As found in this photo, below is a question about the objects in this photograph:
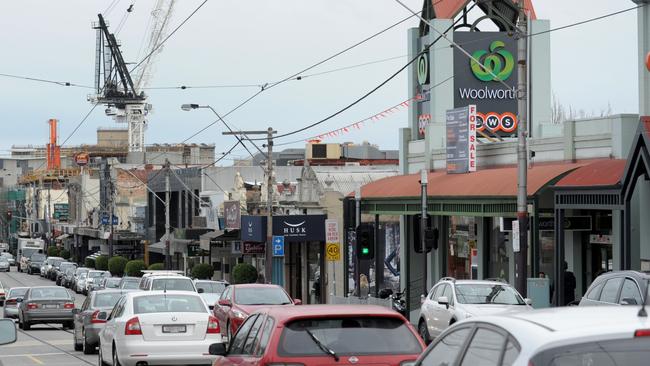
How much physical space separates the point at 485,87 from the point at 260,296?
1968 cm

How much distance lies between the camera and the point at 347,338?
11102mm

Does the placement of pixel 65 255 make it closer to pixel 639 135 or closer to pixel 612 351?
pixel 639 135

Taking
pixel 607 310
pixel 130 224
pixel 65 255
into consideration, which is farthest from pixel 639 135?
pixel 65 255

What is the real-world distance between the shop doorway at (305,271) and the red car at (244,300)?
26.2 m

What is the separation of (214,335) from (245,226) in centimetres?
3519

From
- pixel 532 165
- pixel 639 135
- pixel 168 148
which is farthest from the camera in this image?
pixel 168 148

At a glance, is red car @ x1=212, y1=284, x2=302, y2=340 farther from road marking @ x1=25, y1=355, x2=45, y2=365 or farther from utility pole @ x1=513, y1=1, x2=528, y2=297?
utility pole @ x1=513, y1=1, x2=528, y2=297

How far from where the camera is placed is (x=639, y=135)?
2581 cm

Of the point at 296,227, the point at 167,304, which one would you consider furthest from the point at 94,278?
the point at 167,304

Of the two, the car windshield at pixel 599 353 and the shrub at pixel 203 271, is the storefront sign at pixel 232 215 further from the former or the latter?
the car windshield at pixel 599 353

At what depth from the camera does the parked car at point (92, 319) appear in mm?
25469

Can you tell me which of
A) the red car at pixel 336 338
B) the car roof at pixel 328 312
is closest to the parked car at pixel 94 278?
the car roof at pixel 328 312

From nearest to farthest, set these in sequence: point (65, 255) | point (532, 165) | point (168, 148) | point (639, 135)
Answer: point (639, 135) → point (532, 165) → point (65, 255) → point (168, 148)

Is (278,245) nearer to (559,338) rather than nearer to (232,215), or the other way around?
(232,215)
